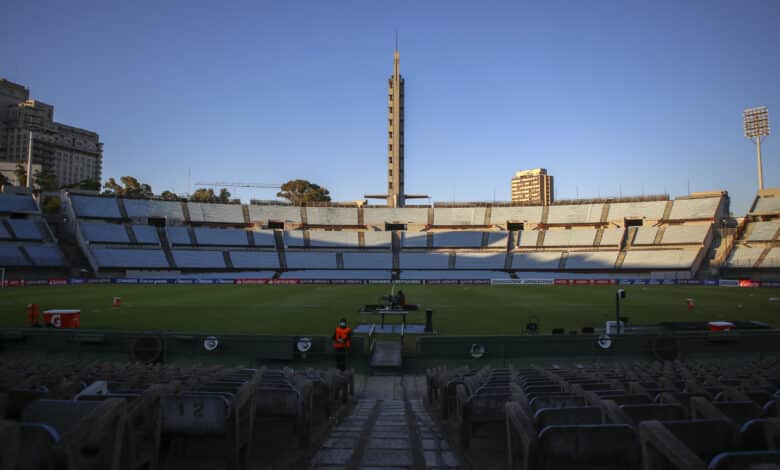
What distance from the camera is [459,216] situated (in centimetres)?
8338

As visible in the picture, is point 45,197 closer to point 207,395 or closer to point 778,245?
point 207,395

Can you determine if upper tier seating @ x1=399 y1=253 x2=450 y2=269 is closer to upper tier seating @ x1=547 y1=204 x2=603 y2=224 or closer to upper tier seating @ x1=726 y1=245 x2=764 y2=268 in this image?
upper tier seating @ x1=547 y1=204 x2=603 y2=224

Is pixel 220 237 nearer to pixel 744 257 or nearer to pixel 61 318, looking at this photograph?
pixel 61 318

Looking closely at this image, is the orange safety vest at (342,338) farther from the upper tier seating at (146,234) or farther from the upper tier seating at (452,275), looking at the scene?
the upper tier seating at (146,234)

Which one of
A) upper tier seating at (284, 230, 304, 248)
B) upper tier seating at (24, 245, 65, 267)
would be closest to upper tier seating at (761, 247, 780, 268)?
upper tier seating at (284, 230, 304, 248)

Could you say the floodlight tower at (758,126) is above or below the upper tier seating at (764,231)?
above

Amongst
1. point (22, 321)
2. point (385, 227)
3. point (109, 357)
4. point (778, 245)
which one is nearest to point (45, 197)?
point (385, 227)

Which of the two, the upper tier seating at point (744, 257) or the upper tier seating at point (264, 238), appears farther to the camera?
the upper tier seating at point (264, 238)

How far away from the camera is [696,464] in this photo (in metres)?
1.96

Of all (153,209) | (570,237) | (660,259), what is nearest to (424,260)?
(570,237)

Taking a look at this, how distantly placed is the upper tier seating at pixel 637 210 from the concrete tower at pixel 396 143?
3793 cm

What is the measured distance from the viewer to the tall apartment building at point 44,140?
467 ft

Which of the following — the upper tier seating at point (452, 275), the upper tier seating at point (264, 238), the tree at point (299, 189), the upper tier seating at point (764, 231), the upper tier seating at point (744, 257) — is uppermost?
the tree at point (299, 189)

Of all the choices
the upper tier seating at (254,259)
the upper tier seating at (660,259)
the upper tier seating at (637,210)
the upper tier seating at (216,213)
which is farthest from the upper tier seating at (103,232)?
the upper tier seating at (637,210)
